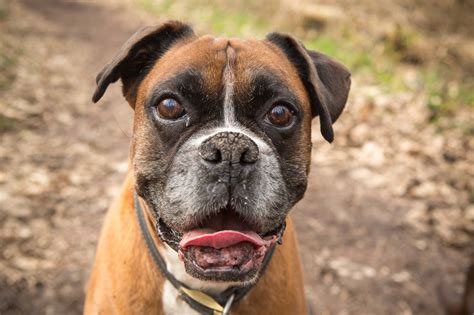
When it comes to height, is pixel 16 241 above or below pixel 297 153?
below

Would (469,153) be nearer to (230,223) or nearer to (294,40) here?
(294,40)

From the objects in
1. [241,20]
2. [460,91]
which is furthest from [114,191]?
[241,20]

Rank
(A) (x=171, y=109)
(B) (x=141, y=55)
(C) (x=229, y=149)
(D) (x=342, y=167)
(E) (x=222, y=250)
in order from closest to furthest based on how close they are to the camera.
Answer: (C) (x=229, y=149) < (E) (x=222, y=250) < (A) (x=171, y=109) < (B) (x=141, y=55) < (D) (x=342, y=167)

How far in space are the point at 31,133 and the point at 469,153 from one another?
18.7 feet

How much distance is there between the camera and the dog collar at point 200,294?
2.61m

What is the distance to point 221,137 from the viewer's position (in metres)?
2.18

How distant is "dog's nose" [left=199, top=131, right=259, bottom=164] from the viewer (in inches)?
84.4

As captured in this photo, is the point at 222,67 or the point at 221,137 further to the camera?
the point at 222,67

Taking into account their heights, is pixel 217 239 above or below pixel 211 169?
below

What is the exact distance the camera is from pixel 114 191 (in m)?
5.41

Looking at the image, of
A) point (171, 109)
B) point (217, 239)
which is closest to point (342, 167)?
point (171, 109)

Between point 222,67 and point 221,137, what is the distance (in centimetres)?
46

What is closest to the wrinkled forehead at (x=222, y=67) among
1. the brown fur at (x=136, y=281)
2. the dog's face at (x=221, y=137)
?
the dog's face at (x=221, y=137)

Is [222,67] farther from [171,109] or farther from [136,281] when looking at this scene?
[136,281]
